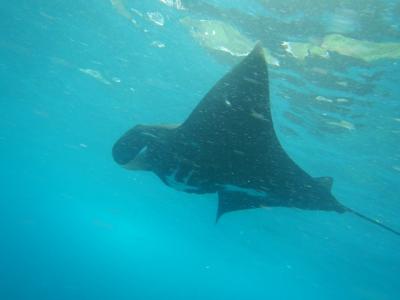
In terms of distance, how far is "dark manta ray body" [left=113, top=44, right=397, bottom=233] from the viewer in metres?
5.14

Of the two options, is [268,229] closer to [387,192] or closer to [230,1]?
[387,192]

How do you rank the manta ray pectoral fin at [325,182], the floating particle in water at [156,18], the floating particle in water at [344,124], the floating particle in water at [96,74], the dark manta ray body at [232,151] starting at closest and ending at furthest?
the dark manta ray body at [232,151] < the manta ray pectoral fin at [325,182] < the floating particle in water at [156,18] < the floating particle in water at [344,124] < the floating particle in water at [96,74]

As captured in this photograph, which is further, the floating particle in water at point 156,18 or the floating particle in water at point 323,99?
the floating particle in water at point 323,99

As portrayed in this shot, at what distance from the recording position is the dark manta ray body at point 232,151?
514cm

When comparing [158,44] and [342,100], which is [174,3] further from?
[342,100]

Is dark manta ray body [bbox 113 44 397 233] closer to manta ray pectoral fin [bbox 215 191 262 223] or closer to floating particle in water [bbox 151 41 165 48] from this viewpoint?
manta ray pectoral fin [bbox 215 191 262 223]

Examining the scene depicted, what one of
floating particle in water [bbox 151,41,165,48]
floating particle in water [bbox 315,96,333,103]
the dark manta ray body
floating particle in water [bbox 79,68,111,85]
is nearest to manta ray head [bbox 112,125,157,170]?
the dark manta ray body

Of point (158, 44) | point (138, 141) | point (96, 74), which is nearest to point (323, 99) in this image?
point (158, 44)

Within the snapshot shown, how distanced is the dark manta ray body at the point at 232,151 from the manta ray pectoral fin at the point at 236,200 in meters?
0.09

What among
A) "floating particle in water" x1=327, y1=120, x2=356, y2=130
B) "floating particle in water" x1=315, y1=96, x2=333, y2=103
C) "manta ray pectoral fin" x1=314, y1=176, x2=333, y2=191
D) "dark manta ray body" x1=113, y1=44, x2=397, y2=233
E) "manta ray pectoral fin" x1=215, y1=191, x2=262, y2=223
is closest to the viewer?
"dark manta ray body" x1=113, y1=44, x2=397, y2=233

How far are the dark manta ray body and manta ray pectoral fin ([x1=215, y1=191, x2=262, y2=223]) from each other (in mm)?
90

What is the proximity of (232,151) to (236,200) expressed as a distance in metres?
1.82

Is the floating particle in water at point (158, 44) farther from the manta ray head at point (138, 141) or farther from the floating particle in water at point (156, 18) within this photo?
the manta ray head at point (138, 141)

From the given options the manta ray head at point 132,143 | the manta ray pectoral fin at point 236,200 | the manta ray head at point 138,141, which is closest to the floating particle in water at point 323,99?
the manta ray pectoral fin at point 236,200
